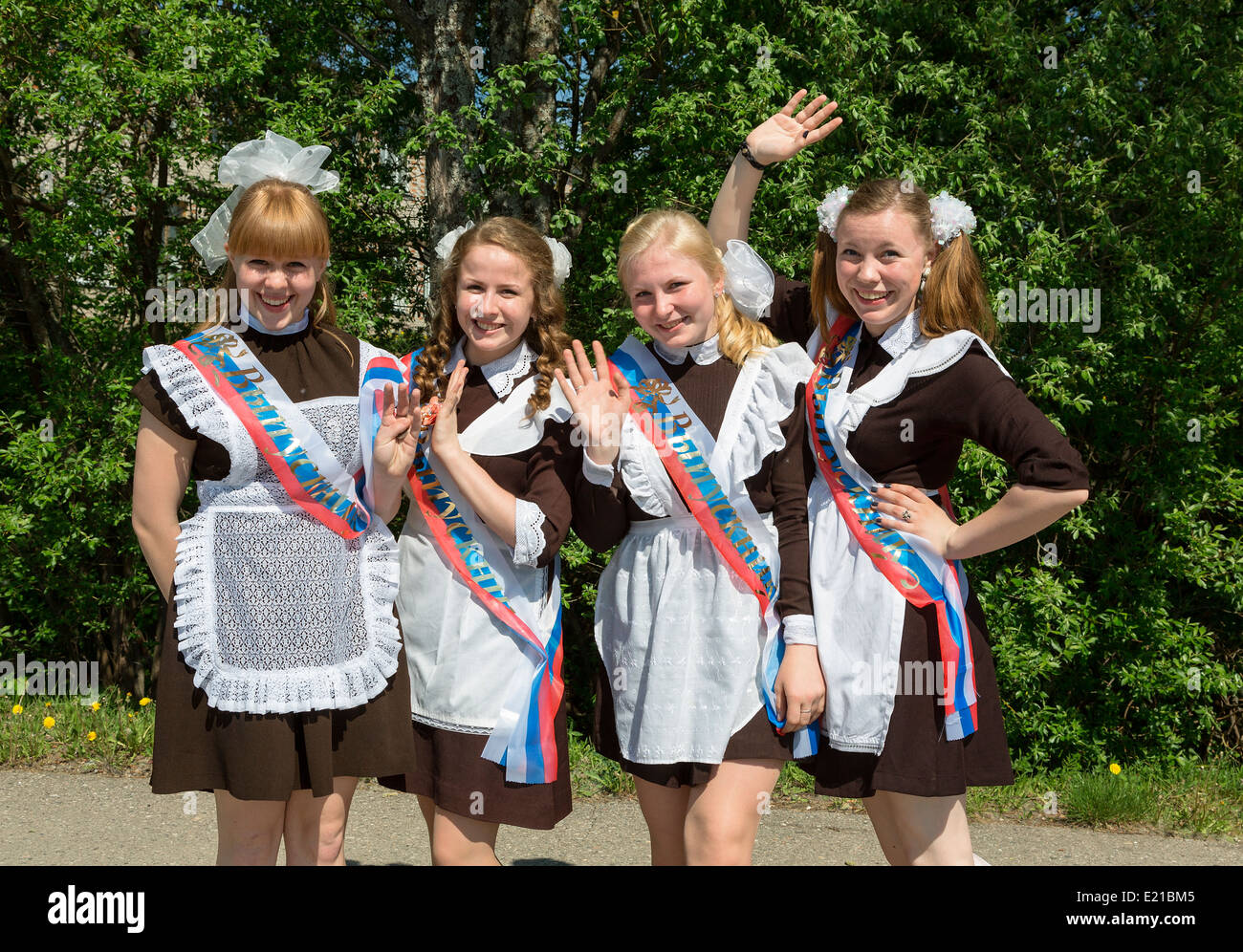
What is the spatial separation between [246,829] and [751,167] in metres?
2.14

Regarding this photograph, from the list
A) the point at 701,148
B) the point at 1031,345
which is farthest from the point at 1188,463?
the point at 701,148

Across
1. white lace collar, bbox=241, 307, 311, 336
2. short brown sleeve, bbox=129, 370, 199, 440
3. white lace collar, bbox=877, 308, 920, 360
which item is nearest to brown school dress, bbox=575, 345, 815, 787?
white lace collar, bbox=877, 308, 920, 360

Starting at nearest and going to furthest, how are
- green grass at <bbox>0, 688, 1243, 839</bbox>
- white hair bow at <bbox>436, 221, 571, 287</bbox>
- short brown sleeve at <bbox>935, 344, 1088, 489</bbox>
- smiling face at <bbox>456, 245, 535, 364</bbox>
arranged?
1. short brown sleeve at <bbox>935, 344, 1088, 489</bbox>
2. smiling face at <bbox>456, 245, 535, 364</bbox>
3. white hair bow at <bbox>436, 221, 571, 287</bbox>
4. green grass at <bbox>0, 688, 1243, 839</bbox>

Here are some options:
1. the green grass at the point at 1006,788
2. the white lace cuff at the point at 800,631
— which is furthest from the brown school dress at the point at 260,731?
the green grass at the point at 1006,788

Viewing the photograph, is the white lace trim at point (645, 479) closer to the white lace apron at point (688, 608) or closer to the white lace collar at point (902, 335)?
the white lace apron at point (688, 608)

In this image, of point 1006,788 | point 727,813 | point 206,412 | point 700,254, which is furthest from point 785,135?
point 1006,788

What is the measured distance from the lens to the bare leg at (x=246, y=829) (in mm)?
2498

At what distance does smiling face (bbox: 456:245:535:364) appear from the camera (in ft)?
8.94

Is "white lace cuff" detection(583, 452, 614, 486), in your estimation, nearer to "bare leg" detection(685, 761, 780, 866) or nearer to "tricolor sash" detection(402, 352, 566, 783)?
"tricolor sash" detection(402, 352, 566, 783)

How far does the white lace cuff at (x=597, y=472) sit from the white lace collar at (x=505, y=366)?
315 millimetres

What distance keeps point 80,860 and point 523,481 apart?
2.76 meters

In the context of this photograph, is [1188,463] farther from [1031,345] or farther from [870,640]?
[870,640]

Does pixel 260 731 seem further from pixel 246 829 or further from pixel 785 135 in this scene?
pixel 785 135

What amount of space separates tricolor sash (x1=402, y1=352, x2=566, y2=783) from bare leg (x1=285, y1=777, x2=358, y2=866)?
1.18 feet
